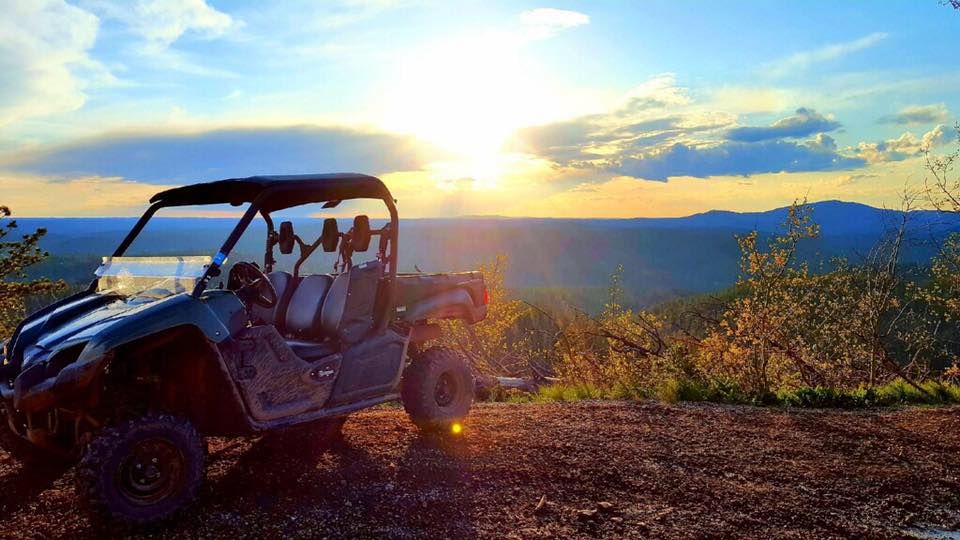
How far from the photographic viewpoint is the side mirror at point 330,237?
21.1 ft

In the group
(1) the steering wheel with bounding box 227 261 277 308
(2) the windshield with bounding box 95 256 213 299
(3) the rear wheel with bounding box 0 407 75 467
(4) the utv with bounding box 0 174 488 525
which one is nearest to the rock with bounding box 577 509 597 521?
(4) the utv with bounding box 0 174 488 525

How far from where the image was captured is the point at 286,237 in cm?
654

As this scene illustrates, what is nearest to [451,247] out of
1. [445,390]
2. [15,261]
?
[15,261]

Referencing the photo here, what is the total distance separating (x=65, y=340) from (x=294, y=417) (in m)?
1.67

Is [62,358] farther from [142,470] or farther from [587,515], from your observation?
[587,515]

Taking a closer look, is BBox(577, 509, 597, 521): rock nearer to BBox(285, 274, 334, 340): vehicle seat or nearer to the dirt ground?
the dirt ground

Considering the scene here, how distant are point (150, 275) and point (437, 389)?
2901 mm

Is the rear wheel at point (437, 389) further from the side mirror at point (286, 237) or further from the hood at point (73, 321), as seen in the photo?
the hood at point (73, 321)

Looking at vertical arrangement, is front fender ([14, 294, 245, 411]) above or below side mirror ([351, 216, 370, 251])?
below

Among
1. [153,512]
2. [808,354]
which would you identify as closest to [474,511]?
[153,512]

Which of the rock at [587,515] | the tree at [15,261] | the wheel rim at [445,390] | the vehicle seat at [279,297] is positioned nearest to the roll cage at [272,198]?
the vehicle seat at [279,297]

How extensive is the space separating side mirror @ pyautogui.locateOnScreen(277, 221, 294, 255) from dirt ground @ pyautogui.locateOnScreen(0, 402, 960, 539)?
186 centimetres

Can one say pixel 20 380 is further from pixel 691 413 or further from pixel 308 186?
pixel 691 413

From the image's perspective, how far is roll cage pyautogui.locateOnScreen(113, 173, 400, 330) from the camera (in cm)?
509
